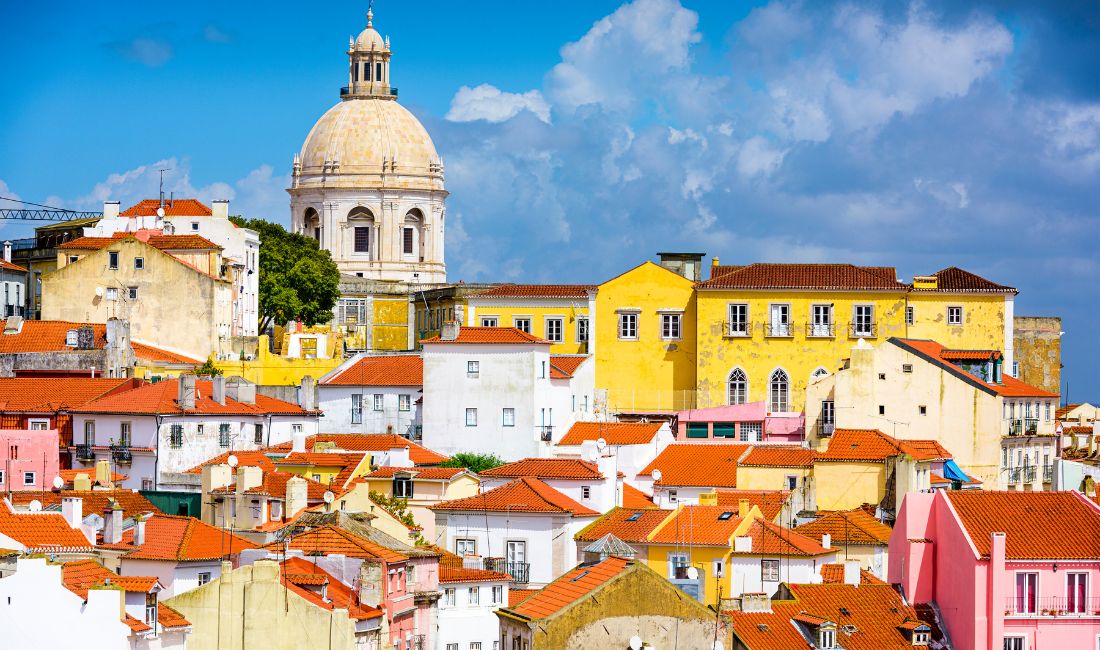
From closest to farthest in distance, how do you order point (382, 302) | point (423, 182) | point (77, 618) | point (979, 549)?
1. point (77, 618)
2. point (979, 549)
3. point (382, 302)
4. point (423, 182)

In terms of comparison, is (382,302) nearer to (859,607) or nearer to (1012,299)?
(1012,299)

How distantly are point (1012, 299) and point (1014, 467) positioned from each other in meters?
9.30

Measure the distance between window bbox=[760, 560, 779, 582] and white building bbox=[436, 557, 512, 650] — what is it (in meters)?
5.51

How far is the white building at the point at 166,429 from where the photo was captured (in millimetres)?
70625

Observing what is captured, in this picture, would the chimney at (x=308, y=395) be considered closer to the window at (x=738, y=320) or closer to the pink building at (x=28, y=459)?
the pink building at (x=28, y=459)

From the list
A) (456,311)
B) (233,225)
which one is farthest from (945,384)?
(233,225)

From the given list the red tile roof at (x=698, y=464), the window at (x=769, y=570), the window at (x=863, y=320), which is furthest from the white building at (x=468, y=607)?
the window at (x=863, y=320)

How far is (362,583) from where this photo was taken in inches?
1784

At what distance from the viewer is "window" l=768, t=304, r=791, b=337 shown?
80.7 metres

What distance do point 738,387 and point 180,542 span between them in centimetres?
3279

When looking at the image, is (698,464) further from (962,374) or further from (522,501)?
(522,501)

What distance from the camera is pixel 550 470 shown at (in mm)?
65625

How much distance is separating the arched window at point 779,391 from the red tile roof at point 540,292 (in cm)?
782

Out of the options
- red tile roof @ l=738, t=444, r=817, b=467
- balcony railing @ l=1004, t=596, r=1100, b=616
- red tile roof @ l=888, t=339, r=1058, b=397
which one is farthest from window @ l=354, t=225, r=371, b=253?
balcony railing @ l=1004, t=596, r=1100, b=616
